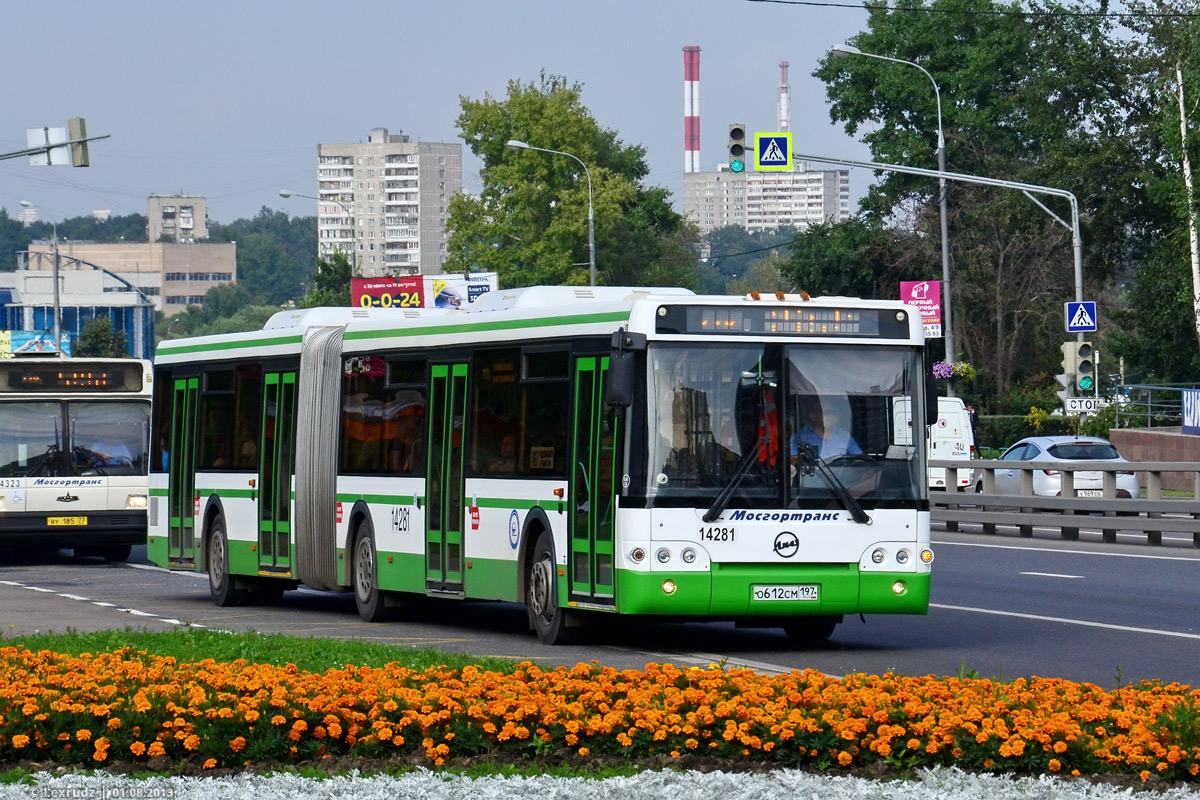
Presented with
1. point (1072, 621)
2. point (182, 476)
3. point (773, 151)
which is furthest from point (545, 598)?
point (773, 151)

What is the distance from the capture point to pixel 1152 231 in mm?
58688

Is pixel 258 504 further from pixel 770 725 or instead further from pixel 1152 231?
pixel 1152 231

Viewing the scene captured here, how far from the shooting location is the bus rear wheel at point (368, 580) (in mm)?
17266

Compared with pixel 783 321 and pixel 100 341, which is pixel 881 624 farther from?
pixel 100 341

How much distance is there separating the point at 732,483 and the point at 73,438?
14.9 meters

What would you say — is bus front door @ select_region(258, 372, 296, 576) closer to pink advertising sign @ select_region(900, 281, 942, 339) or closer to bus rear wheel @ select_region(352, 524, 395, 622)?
bus rear wheel @ select_region(352, 524, 395, 622)

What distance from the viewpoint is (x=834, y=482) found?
14.0 m

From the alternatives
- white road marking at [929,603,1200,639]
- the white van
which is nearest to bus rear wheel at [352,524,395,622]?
white road marking at [929,603,1200,639]

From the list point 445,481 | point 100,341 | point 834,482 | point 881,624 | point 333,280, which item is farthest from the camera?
point 100,341

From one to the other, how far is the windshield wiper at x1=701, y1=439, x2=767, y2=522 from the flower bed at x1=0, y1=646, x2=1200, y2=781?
4654 mm

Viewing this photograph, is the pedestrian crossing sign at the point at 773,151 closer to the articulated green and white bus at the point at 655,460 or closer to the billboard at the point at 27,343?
the billboard at the point at 27,343

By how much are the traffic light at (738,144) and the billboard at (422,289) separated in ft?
98.7

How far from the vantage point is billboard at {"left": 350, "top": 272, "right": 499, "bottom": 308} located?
62.8 m

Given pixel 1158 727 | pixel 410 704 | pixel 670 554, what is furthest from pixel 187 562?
pixel 1158 727
